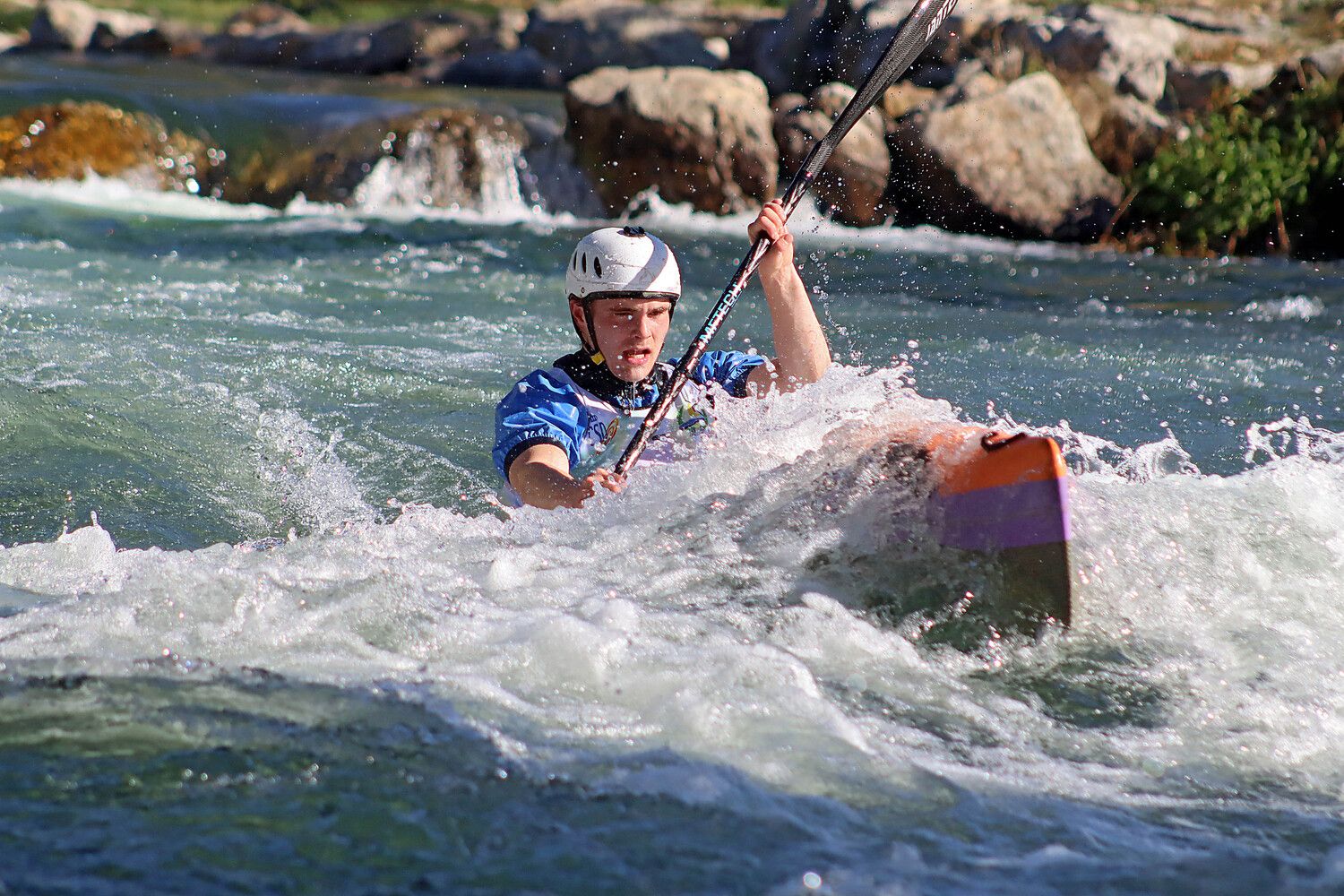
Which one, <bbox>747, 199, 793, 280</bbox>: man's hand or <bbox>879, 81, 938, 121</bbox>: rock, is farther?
<bbox>879, 81, 938, 121</bbox>: rock

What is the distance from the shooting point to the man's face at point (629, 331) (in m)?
4.72

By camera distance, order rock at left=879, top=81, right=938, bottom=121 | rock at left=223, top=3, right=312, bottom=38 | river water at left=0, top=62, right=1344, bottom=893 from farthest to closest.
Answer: rock at left=223, top=3, right=312, bottom=38 < rock at left=879, top=81, right=938, bottom=121 < river water at left=0, top=62, right=1344, bottom=893

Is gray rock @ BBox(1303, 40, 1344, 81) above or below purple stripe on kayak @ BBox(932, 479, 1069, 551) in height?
below

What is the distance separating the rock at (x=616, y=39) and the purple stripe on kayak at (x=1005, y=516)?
1705 centimetres

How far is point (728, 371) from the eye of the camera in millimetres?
5133

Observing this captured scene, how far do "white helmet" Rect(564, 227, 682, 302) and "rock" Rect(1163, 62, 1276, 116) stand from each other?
11130 mm

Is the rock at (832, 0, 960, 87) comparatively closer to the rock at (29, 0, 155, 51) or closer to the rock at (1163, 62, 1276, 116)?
the rock at (1163, 62, 1276, 116)

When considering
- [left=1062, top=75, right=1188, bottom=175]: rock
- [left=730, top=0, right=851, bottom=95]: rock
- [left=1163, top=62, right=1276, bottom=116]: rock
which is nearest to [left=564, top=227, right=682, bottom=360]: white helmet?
[left=1062, top=75, right=1188, bottom=175]: rock

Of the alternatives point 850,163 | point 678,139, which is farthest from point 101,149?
point 850,163

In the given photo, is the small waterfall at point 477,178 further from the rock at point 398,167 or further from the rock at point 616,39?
the rock at point 616,39

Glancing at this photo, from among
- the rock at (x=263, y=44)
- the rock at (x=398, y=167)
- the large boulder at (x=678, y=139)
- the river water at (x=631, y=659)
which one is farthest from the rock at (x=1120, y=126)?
the rock at (x=263, y=44)

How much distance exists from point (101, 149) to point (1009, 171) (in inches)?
364

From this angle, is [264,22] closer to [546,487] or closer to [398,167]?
[398,167]

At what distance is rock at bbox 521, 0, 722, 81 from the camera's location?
2088cm
